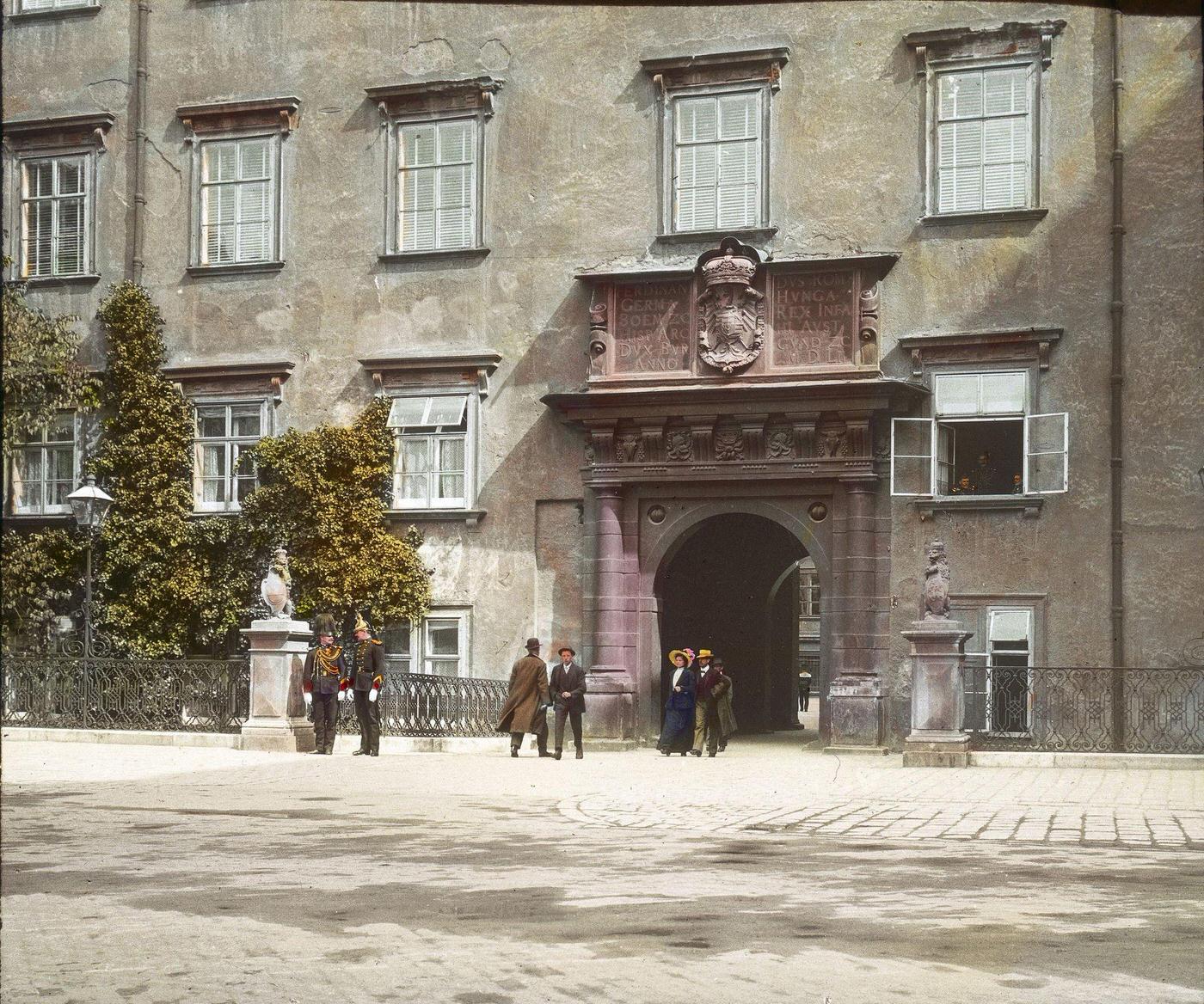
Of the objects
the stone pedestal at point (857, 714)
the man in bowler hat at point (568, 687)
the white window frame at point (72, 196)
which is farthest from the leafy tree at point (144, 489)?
the stone pedestal at point (857, 714)

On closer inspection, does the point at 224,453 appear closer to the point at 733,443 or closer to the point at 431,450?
the point at 431,450

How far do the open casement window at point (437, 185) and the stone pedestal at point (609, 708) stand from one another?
648 cm

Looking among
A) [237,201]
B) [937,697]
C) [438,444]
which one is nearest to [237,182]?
[237,201]

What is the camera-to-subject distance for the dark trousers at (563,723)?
21.6 meters

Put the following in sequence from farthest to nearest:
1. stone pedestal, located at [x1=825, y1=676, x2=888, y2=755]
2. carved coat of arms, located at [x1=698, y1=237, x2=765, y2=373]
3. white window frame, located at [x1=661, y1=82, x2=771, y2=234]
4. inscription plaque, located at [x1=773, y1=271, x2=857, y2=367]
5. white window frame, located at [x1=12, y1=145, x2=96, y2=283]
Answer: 1. white window frame, located at [x1=12, y1=145, x2=96, y2=283]
2. white window frame, located at [x1=661, y1=82, x2=771, y2=234]
3. carved coat of arms, located at [x1=698, y1=237, x2=765, y2=373]
4. inscription plaque, located at [x1=773, y1=271, x2=857, y2=367]
5. stone pedestal, located at [x1=825, y1=676, x2=888, y2=755]

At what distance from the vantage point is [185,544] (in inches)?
996

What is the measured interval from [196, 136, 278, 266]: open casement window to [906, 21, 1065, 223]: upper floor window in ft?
31.3

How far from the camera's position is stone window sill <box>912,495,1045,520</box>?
22547mm

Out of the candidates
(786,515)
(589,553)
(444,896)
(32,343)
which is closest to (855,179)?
(786,515)

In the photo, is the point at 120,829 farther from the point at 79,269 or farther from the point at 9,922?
the point at 79,269

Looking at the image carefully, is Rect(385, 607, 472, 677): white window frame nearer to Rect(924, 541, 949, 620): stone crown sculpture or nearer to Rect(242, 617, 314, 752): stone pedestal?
Rect(242, 617, 314, 752): stone pedestal

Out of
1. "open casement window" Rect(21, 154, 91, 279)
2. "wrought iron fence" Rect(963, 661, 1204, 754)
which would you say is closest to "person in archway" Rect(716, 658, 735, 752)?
"wrought iron fence" Rect(963, 661, 1204, 754)

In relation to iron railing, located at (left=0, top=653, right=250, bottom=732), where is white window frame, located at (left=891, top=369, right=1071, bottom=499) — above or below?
above

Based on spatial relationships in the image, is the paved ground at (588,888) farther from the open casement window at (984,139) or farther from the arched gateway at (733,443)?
the open casement window at (984,139)
